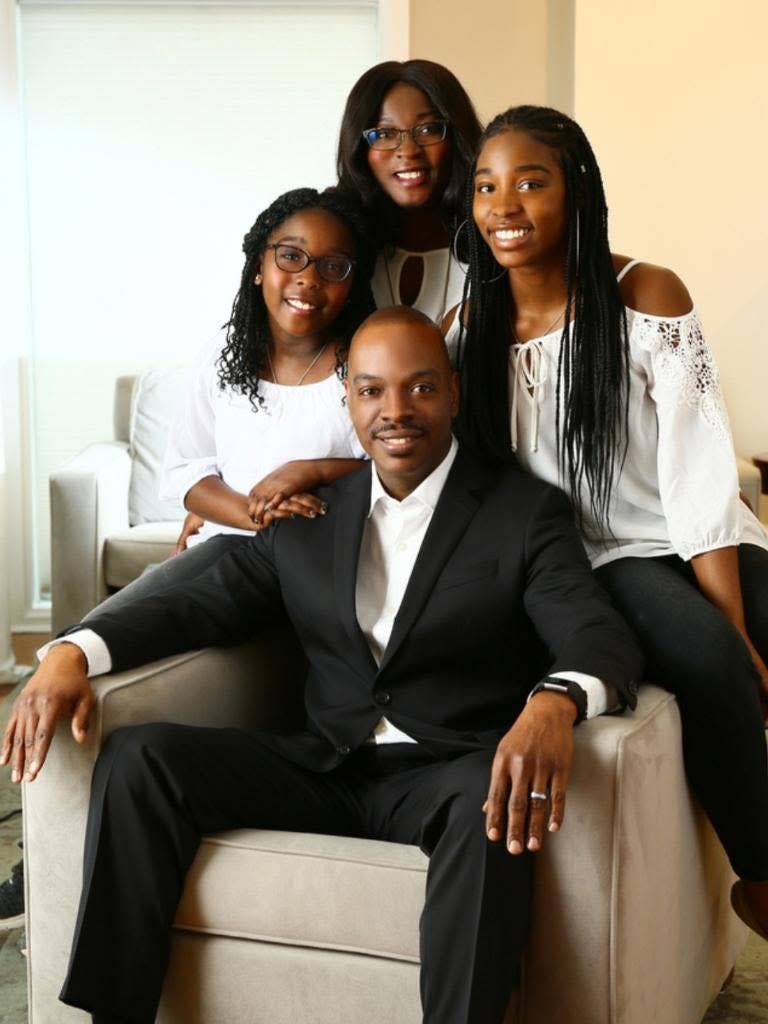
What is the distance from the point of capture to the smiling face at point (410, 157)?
2.35m

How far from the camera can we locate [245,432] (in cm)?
238

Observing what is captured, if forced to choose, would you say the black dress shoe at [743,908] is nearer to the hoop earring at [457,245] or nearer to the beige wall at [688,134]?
the hoop earring at [457,245]

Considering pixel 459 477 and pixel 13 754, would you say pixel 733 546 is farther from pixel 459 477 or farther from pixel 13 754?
pixel 13 754

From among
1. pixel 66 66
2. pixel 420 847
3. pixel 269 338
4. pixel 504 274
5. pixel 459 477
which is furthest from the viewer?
pixel 66 66

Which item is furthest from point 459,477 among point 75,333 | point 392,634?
point 75,333

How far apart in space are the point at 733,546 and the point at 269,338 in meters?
0.91

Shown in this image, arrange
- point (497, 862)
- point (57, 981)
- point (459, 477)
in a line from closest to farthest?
1. point (497, 862)
2. point (57, 981)
3. point (459, 477)

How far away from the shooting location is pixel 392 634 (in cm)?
190

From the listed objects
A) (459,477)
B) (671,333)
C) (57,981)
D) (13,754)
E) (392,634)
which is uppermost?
(671,333)

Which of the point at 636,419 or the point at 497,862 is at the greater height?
the point at 636,419

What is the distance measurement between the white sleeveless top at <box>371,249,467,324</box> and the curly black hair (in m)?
0.04

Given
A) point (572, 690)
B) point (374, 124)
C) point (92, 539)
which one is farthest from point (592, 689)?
point (92, 539)

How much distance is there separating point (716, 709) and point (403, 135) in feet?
3.71

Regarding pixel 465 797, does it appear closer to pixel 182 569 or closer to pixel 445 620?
pixel 445 620
